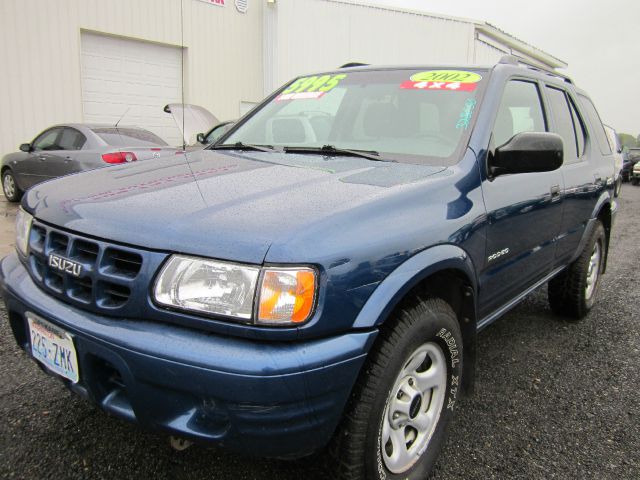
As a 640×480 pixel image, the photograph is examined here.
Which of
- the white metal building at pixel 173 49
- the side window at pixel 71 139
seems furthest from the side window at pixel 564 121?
the side window at pixel 71 139

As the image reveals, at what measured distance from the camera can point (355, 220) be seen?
163 centimetres

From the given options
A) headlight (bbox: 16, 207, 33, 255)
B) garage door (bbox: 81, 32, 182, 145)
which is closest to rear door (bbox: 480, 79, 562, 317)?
headlight (bbox: 16, 207, 33, 255)

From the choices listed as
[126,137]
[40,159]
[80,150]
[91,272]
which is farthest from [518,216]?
[40,159]

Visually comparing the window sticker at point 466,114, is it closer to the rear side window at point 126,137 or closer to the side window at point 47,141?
the rear side window at point 126,137

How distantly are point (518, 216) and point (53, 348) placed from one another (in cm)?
210

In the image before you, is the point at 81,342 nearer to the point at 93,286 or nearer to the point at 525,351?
the point at 93,286

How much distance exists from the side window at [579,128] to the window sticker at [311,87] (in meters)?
1.78

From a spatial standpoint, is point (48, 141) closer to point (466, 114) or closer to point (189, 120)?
point (189, 120)

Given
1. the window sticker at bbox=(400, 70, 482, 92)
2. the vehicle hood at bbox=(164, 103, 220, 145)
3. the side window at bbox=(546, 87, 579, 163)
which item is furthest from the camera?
the vehicle hood at bbox=(164, 103, 220, 145)

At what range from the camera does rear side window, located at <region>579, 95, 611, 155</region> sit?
3.99m

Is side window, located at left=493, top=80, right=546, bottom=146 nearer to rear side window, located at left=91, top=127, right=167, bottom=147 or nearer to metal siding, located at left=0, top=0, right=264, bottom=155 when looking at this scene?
rear side window, located at left=91, top=127, right=167, bottom=147

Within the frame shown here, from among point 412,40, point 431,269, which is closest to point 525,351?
point 431,269

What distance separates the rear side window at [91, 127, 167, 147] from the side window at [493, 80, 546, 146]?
5.25 meters

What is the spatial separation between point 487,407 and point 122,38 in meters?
11.1
